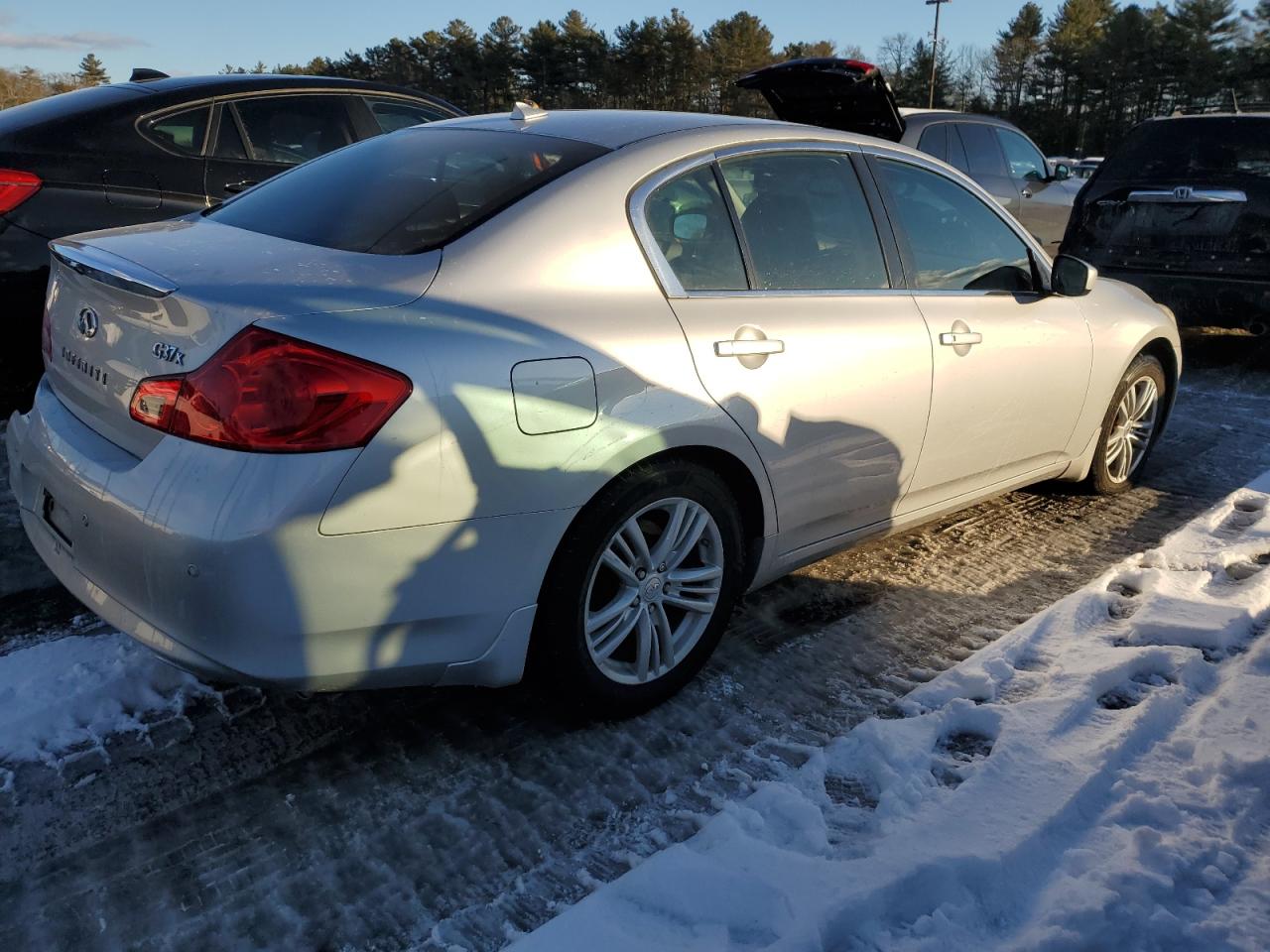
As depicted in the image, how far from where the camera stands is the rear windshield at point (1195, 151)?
7109mm

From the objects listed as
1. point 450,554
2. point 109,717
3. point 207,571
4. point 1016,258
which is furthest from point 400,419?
point 1016,258

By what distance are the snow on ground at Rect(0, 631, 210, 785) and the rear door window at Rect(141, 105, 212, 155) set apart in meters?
3.21

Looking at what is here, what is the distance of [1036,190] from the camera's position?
33.2ft

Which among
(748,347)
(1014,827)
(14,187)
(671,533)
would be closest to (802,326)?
(748,347)

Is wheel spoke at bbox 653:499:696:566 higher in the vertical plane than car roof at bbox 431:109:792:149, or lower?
lower

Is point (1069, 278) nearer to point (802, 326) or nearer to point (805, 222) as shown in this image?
point (805, 222)

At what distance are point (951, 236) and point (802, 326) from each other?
1.15 m

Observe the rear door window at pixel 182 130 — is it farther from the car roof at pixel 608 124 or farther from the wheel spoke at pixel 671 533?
the wheel spoke at pixel 671 533

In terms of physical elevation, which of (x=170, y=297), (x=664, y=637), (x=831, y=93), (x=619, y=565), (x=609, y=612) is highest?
(x=831, y=93)

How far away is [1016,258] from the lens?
4.05 metres

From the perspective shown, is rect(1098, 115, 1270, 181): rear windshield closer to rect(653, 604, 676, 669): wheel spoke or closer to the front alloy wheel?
the front alloy wheel

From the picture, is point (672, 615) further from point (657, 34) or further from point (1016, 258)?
point (657, 34)

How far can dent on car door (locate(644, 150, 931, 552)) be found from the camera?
280cm

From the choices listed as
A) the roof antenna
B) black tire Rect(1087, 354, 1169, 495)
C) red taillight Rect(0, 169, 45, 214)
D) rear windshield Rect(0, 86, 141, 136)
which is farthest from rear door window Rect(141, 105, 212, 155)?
black tire Rect(1087, 354, 1169, 495)
